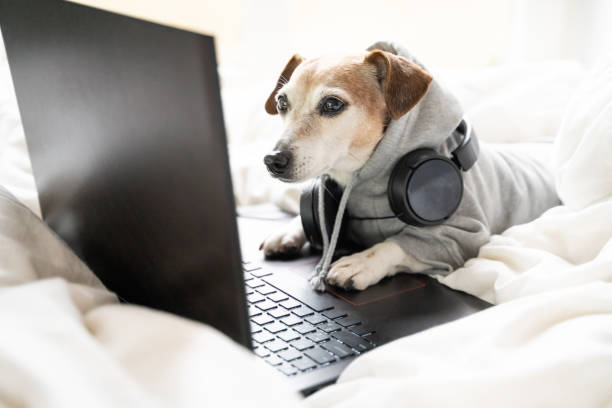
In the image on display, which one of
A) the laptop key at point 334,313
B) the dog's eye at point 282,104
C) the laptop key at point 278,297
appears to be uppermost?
the dog's eye at point 282,104

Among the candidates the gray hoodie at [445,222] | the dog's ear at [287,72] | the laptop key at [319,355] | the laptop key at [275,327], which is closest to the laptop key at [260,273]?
the gray hoodie at [445,222]

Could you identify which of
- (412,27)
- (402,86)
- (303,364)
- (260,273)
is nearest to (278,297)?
(260,273)

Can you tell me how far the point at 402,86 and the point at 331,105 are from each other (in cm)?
16

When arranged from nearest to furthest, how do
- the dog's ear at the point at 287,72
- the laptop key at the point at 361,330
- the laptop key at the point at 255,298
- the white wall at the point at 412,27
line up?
1. the laptop key at the point at 361,330
2. the laptop key at the point at 255,298
3. the dog's ear at the point at 287,72
4. the white wall at the point at 412,27

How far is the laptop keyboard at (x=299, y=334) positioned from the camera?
2.28ft

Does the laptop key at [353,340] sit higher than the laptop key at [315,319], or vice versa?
the laptop key at [353,340]

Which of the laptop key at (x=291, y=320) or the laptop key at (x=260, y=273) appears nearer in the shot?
the laptop key at (x=291, y=320)

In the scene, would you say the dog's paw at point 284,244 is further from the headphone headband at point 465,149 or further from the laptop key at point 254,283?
the headphone headband at point 465,149

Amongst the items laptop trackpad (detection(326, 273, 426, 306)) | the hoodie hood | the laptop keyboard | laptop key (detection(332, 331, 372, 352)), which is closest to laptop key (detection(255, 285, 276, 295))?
the laptop keyboard

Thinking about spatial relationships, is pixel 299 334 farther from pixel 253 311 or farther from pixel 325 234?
pixel 325 234

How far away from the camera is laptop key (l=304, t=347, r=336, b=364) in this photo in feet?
2.26

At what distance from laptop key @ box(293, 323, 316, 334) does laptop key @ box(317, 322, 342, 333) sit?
0.5 inches

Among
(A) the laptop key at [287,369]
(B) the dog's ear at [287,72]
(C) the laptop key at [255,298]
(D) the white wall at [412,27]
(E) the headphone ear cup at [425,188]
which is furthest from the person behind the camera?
(D) the white wall at [412,27]

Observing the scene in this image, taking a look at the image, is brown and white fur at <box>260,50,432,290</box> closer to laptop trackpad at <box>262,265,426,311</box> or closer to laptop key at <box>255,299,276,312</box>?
laptop trackpad at <box>262,265,426,311</box>
